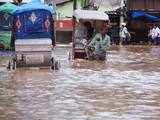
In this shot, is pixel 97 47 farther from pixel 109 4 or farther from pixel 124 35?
pixel 109 4

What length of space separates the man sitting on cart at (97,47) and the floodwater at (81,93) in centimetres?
226

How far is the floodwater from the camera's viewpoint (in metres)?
10.6

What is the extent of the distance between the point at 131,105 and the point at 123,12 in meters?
30.6

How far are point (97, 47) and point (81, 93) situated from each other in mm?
9310

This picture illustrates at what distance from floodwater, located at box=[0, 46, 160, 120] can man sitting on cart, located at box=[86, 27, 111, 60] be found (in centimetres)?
226

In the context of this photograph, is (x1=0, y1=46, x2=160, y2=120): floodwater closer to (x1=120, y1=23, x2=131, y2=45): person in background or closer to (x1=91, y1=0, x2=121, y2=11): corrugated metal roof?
(x1=120, y1=23, x2=131, y2=45): person in background

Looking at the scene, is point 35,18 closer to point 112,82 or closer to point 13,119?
point 112,82

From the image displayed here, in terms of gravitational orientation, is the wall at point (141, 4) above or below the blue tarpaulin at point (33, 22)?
above

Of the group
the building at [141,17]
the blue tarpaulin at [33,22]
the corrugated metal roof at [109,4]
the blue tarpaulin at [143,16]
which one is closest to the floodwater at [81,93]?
the blue tarpaulin at [33,22]

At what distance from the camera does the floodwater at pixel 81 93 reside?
1059cm

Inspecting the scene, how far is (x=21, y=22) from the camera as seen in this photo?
19469 millimetres

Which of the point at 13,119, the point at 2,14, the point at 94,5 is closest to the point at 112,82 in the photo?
the point at 13,119

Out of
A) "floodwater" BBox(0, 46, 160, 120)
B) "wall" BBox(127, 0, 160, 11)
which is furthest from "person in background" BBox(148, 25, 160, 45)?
"floodwater" BBox(0, 46, 160, 120)

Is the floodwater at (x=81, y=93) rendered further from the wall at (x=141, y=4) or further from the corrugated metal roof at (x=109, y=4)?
the wall at (x=141, y=4)
